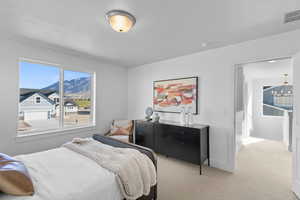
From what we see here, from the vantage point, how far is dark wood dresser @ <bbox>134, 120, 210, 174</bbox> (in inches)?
108

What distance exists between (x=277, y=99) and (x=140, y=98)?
524 cm

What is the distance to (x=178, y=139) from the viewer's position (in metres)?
3.01

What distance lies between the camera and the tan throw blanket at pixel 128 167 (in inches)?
56.7

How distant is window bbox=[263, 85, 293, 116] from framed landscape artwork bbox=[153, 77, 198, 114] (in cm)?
431

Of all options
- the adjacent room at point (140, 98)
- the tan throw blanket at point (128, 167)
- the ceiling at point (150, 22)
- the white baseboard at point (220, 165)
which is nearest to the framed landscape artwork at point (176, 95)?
the adjacent room at point (140, 98)

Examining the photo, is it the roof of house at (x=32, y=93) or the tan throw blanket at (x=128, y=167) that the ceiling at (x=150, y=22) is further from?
the tan throw blanket at (x=128, y=167)

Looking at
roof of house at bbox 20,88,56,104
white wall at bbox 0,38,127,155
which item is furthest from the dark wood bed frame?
roof of house at bbox 20,88,56,104

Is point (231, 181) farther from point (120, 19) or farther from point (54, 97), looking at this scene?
point (54, 97)

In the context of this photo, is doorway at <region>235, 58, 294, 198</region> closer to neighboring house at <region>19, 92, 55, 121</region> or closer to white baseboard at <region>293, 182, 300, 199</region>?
white baseboard at <region>293, 182, 300, 199</region>

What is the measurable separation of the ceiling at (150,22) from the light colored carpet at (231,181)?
8.08 feet

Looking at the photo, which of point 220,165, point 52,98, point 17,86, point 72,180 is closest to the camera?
point 72,180

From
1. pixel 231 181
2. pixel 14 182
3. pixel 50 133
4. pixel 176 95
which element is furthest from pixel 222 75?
pixel 50 133

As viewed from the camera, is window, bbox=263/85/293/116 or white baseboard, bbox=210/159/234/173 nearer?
white baseboard, bbox=210/159/234/173

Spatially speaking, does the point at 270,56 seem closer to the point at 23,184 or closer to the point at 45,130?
the point at 23,184
